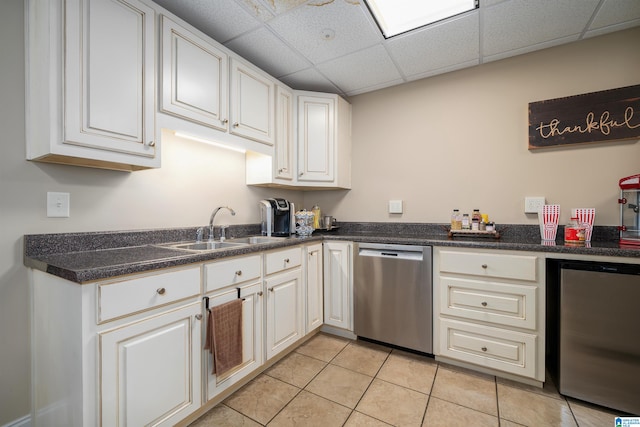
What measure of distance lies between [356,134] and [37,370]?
2.77 meters

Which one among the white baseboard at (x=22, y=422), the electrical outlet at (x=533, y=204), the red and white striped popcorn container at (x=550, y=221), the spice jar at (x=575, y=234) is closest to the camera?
the white baseboard at (x=22, y=422)

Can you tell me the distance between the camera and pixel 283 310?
6.34ft

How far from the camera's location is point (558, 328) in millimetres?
1590

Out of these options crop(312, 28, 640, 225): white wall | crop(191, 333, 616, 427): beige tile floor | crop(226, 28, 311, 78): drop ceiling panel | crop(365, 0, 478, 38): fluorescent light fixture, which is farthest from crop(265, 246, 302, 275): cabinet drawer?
crop(365, 0, 478, 38): fluorescent light fixture

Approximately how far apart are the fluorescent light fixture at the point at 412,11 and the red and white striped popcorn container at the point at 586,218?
1484 mm

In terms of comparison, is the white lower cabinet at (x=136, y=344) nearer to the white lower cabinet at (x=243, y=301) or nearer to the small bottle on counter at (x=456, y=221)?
the white lower cabinet at (x=243, y=301)

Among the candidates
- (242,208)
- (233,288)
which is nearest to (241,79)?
(242,208)

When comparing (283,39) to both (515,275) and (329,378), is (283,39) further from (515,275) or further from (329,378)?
(329,378)

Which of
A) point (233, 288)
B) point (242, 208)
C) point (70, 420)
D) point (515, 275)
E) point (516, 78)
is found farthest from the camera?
point (242, 208)

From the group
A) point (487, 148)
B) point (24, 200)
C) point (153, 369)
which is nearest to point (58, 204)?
point (24, 200)

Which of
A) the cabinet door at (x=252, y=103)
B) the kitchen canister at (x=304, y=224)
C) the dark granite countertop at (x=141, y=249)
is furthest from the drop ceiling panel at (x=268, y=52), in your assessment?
the dark granite countertop at (x=141, y=249)

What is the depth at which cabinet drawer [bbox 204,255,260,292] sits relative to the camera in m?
1.42

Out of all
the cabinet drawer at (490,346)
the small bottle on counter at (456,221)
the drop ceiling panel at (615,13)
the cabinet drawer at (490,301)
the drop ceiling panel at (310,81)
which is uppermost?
the drop ceiling panel at (615,13)

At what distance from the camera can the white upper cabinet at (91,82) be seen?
1.15 metres
